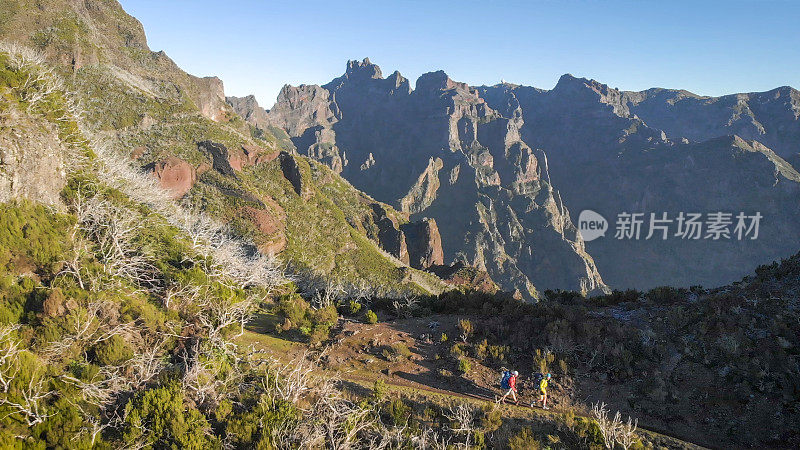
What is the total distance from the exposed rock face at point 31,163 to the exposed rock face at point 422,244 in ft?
261

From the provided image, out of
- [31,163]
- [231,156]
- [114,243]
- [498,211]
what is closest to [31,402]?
[114,243]

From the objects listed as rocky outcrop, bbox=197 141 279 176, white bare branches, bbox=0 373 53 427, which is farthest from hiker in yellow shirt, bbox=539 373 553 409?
rocky outcrop, bbox=197 141 279 176

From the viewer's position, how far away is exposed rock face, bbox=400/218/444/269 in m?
96.2

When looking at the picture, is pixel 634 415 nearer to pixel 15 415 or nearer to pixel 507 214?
pixel 15 415

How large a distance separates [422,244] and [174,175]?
6232 cm

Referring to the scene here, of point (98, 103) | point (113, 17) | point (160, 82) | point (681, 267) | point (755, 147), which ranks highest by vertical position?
point (755, 147)

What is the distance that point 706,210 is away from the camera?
165 m

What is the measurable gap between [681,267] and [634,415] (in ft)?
577

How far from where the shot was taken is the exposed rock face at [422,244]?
3789 inches

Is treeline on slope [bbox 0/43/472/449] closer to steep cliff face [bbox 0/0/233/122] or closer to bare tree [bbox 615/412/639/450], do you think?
bare tree [bbox 615/412/639/450]

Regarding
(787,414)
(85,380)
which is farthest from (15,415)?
(787,414)

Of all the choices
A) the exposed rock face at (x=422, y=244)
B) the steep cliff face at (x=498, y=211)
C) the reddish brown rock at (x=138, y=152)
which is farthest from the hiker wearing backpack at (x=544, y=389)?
the steep cliff face at (x=498, y=211)

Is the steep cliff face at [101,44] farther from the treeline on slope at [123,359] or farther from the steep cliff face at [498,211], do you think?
the steep cliff face at [498,211]

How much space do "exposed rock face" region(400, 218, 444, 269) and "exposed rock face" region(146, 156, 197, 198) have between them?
189ft
